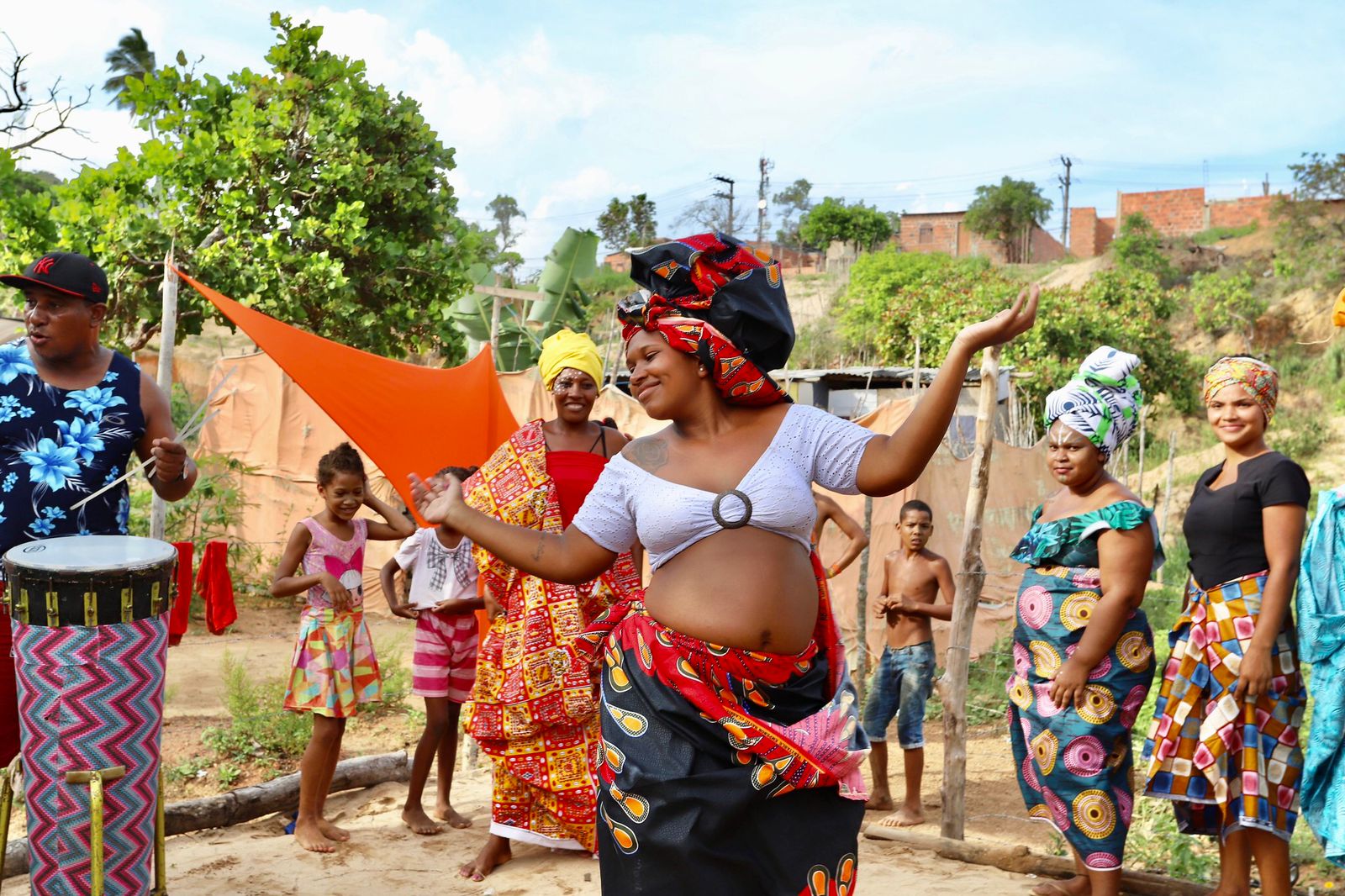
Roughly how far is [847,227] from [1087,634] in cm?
3578

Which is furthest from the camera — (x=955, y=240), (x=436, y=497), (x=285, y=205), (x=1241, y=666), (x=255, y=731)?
(x=955, y=240)

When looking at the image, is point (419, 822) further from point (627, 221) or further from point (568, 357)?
point (627, 221)

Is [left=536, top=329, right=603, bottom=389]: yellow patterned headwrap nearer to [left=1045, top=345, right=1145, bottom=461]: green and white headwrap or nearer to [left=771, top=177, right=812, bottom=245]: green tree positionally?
[left=1045, top=345, right=1145, bottom=461]: green and white headwrap

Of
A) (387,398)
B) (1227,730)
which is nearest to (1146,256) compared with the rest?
(387,398)

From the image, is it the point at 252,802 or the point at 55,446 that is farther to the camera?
the point at 252,802

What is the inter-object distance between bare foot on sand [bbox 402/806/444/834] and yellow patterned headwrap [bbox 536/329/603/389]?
1.94 metres

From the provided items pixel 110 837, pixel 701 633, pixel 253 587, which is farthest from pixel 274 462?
pixel 701 633

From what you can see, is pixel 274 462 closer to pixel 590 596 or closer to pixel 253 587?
pixel 253 587

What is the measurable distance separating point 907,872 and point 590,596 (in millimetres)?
1533

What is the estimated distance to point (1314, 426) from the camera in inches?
704

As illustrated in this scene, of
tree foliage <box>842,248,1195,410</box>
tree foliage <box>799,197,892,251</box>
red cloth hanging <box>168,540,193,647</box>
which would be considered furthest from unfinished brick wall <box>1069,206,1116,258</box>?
red cloth hanging <box>168,540,193,647</box>

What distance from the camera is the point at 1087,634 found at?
3658mm

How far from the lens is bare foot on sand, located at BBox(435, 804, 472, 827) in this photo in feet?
16.1

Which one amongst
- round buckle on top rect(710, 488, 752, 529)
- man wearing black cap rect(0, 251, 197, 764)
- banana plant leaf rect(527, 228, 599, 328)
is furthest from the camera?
banana plant leaf rect(527, 228, 599, 328)
